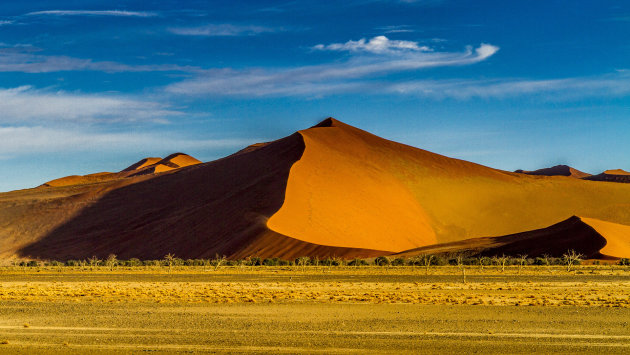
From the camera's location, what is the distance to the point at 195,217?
87.8 m

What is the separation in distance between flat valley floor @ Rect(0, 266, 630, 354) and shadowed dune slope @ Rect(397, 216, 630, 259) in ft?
96.8

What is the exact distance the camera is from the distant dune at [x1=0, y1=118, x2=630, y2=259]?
77.8 m

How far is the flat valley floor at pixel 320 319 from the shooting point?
15.7m

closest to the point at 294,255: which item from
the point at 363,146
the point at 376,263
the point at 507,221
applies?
the point at 376,263

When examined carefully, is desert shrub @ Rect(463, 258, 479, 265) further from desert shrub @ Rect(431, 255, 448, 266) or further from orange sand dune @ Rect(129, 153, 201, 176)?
orange sand dune @ Rect(129, 153, 201, 176)

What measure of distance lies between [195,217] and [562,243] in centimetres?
3992

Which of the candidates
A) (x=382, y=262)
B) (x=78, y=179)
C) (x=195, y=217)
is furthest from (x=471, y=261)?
(x=78, y=179)

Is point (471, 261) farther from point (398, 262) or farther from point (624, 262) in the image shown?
point (624, 262)

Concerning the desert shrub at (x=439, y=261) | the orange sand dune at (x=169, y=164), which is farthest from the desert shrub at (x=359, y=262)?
the orange sand dune at (x=169, y=164)

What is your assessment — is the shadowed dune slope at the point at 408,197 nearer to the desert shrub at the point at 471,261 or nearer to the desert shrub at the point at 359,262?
the desert shrub at the point at 359,262

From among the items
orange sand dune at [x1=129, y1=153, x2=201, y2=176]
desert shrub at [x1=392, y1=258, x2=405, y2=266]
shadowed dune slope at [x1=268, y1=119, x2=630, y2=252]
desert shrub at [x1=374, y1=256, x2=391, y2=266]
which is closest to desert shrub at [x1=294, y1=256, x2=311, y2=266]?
desert shrub at [x1=374, y1=256, x2=391, y2=266]

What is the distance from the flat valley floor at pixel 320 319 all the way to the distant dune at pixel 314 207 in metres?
38.1

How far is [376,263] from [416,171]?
4352 cm

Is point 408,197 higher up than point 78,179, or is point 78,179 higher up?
point 78,179
